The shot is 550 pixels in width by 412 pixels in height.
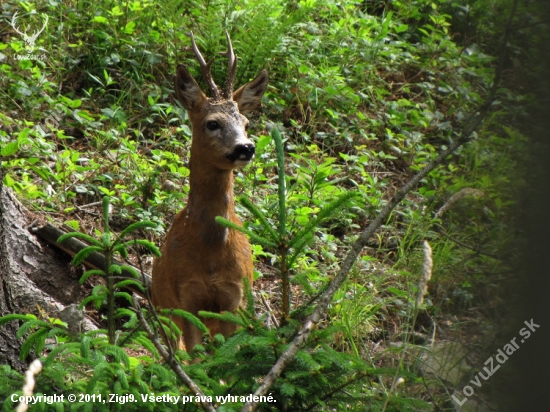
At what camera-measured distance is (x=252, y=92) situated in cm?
650

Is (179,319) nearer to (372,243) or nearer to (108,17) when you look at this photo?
(372,243)

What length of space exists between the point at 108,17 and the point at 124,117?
1455 millimetres

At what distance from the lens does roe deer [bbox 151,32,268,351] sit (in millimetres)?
5770

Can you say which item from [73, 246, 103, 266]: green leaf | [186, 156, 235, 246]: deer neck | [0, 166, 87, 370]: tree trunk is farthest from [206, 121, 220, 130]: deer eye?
[73, 246, 103, 266]: green leaf

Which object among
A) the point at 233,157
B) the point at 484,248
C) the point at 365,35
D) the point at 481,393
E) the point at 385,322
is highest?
the point at 365,35

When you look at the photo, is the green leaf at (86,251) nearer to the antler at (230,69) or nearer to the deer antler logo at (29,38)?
the antler at (230,69)

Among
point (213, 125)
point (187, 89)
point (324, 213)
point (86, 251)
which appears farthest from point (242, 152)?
point (324, 213)

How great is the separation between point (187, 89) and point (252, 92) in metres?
0.54

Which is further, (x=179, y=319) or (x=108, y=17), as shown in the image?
(x=108, y=17)

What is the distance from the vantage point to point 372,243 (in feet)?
26.5

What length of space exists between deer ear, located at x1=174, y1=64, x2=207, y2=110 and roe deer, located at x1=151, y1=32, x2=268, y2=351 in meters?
0.06

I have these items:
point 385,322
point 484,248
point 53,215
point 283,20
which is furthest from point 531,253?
point 283,20

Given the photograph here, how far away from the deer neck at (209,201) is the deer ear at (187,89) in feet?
1.83

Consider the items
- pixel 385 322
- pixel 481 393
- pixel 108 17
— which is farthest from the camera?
pixel 108 17
